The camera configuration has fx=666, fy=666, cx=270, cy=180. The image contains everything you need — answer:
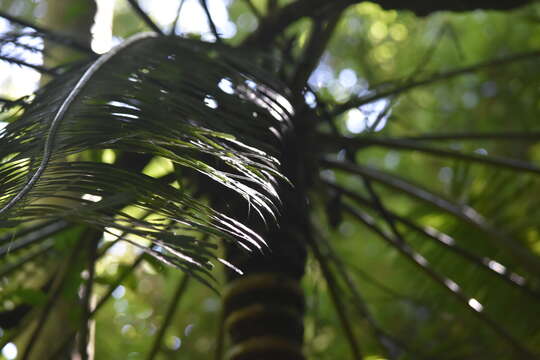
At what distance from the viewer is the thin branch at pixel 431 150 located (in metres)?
1.87

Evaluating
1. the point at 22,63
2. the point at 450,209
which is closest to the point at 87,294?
the point at 22,63

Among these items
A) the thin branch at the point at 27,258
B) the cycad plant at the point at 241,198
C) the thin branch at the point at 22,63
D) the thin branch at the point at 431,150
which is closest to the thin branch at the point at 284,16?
the cycad plant at the point at 241,198

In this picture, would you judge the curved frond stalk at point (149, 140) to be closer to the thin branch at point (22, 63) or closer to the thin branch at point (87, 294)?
the thin branch at point (22, 63)

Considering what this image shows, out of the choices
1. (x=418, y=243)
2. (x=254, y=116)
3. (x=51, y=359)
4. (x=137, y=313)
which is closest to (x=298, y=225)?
(x=254, y=116)

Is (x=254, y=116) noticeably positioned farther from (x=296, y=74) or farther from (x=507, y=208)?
(x=507, y=208)

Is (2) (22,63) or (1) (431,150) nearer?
(2) (22,63)

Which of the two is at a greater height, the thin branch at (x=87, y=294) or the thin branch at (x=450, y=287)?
the thin branch at (x=450, y=287)

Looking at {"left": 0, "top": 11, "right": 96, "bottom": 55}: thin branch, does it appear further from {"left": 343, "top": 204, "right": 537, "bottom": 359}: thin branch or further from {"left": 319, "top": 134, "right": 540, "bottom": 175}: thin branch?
{"left": 343, "top": 204, "right": 537, "bottom": 359}: thin branch

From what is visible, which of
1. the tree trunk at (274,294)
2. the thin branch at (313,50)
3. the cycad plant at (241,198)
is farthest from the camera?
the thin branch at (313,50)

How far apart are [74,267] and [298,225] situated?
59 cm

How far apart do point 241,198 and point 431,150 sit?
3.10 feet

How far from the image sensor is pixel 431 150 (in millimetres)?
1959

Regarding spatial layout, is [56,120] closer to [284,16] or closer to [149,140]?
[149,140]

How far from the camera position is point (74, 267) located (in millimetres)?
1709
